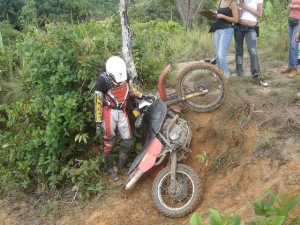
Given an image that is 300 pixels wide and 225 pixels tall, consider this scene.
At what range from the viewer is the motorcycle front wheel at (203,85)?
5371 mm

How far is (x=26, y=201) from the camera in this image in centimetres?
579

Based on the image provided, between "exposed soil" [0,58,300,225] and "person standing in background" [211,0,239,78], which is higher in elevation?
"person standing in background" [211,0,239,78]

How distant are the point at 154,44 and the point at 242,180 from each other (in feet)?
10.4

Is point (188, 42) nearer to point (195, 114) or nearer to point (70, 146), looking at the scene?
point (195, 114)

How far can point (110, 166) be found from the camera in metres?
5.65

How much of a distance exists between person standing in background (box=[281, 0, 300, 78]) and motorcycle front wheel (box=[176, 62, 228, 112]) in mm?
1672

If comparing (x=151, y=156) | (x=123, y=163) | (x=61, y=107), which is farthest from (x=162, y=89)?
(x=61, y=107)

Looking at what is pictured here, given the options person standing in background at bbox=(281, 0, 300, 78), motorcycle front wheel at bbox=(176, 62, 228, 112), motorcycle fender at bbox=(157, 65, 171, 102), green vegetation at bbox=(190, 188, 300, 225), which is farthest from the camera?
person standing in background at bbox=(281, 0, 300, 78)

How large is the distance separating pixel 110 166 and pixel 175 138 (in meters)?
1.17

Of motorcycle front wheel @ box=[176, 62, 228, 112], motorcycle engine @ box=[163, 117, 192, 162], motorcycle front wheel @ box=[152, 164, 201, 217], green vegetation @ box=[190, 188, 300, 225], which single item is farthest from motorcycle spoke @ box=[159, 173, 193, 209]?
green vegetation @ box=[190, 188, 300, 225]

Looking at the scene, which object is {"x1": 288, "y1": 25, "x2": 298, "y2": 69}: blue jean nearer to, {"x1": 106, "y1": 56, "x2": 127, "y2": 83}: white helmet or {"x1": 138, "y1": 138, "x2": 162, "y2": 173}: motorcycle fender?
{"x1": 138, "y1": 138, "x2": 162, "y2": 173}: motorcycle fender

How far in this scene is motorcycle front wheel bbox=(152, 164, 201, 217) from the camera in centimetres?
471

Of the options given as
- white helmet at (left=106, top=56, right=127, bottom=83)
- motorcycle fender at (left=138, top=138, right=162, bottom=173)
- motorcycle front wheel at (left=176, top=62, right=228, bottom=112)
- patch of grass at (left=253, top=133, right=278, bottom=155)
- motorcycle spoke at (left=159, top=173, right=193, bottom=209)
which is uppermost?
white helmet at (left=106, top=56, right=127, bottom=83)

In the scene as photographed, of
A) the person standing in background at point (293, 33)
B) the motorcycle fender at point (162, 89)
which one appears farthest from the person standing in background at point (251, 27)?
the motorcycle fender at point (162, 89)
